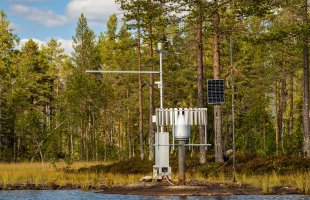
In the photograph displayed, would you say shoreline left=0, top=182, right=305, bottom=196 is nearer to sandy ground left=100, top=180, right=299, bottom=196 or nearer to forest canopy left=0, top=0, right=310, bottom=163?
sandy ground left=100, top=180, right=299, bottom=196

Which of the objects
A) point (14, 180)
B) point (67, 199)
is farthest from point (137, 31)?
point (67, 199)

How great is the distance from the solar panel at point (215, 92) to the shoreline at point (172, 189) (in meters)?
5.45

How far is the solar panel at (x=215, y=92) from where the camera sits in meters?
29.9

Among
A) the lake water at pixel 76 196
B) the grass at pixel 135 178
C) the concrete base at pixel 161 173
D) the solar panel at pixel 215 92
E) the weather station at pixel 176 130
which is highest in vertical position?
the solar panel at pixel 215 92

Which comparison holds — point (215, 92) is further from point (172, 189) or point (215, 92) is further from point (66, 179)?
point (66, 179)

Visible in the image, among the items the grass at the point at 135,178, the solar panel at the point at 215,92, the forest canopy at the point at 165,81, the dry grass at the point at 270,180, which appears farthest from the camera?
the forest canopy at the point at 165,81

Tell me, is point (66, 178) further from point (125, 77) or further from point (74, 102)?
point (125, 77)

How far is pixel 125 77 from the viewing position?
60188mm

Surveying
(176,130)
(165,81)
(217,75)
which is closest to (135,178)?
(176,130)

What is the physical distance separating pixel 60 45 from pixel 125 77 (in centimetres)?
1991

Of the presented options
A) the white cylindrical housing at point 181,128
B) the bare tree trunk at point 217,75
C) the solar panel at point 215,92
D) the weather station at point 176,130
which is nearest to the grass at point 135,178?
the weather station at point 176,130

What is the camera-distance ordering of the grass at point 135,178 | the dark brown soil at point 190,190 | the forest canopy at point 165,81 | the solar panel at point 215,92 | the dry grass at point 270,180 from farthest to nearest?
1. the forest canopy at point 165,81
2. the solar panel at point 215,92
3. the grass at point 135,178
4. the dry grass at point 270,180
5. the dark brown soil at point 190,190

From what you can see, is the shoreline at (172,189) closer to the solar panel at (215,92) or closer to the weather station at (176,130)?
the weather station at (176,130)

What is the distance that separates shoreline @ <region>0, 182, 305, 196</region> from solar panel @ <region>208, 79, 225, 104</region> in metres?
5.45
